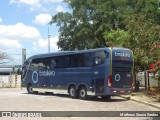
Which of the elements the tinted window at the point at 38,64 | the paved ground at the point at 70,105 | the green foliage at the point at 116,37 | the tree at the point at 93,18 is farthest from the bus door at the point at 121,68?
the tree at the point at 93,18

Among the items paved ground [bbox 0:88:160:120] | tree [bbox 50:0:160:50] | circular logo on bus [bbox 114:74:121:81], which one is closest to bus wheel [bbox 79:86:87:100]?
paved ground [bbox 0:88:160:120]

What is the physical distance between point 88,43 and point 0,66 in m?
26.7

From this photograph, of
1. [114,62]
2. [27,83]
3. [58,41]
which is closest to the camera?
[114,62]

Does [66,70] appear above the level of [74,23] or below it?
below

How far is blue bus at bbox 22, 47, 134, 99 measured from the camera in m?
23.9

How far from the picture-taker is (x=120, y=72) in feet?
79.9

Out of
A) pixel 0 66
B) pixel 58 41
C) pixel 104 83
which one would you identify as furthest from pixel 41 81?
pixel 0 66

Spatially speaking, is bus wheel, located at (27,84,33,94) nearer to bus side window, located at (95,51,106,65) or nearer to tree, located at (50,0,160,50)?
bus side window, located at (95,51,106,65)

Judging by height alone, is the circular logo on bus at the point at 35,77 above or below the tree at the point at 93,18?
below

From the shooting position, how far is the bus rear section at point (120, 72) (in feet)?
78.2

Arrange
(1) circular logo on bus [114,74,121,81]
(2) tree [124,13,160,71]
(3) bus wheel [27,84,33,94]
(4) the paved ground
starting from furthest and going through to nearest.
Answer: (3) bus wheel [27,84,33,94] < (2) tree [124,13,160,71] < (1) circular logo on bus [114,74,121,81] < (4) the paved ground

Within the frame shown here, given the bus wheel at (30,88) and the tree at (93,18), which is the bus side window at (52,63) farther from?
the tree at (93,18)

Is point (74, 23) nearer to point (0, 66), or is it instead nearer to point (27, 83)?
point (27, 83)

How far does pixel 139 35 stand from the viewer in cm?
2938
